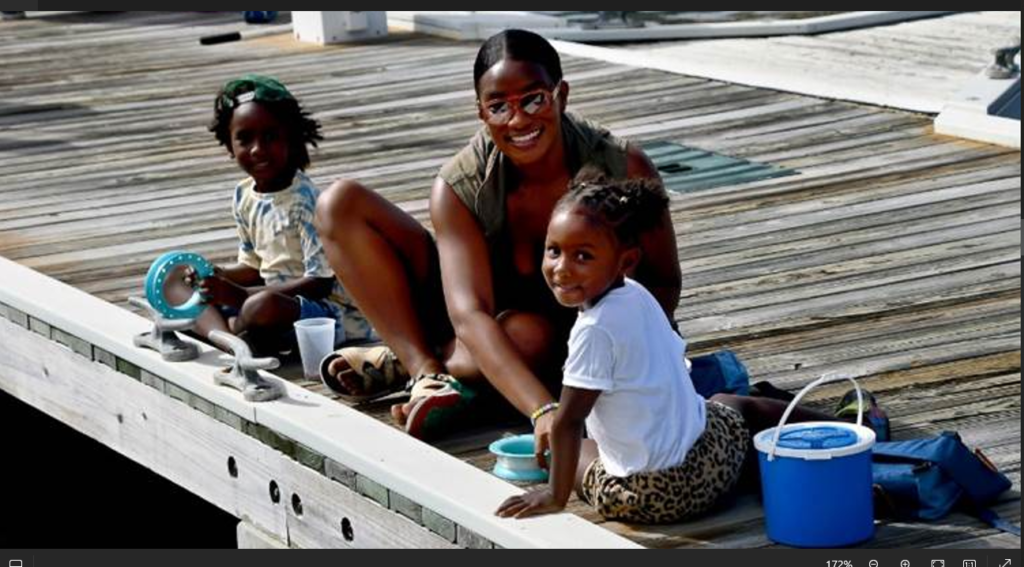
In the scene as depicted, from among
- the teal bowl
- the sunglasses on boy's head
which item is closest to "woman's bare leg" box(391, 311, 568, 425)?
the teal bowl

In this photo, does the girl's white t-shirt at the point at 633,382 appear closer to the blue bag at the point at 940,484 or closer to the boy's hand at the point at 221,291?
the blue bag at the point at 940,484

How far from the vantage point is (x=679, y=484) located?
401cm

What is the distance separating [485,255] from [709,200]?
2642 mm

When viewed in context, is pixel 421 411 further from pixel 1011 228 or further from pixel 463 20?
pixel 463 20

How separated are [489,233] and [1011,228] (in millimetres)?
2289

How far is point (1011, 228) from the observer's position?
6.42m

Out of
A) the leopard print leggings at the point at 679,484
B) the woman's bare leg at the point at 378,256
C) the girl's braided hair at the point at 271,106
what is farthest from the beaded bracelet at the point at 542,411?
the girl's braided hair at the point at 271,106

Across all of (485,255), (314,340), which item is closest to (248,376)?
(314,340)

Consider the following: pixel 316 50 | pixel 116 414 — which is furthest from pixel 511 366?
pixel 316 50

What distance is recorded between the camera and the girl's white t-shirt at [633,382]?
396 cm

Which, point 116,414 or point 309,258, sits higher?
point 309,258

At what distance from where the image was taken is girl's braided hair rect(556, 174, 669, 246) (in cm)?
398

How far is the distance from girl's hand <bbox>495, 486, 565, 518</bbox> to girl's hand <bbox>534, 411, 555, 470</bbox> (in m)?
0.15

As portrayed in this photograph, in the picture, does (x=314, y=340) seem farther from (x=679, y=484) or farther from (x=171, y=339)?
(x=679, y=484)
